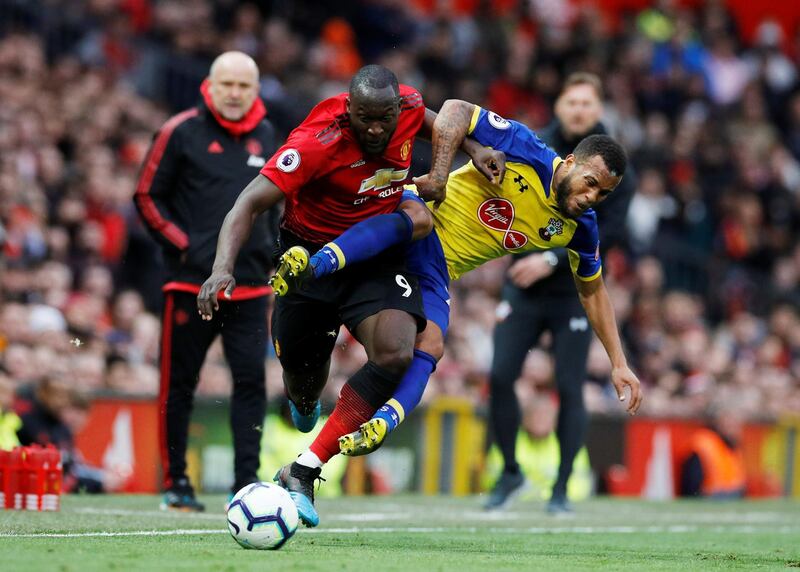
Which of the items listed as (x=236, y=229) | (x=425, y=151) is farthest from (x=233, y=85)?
(x=425, y=151)

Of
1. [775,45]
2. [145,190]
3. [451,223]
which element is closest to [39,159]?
[145,190]

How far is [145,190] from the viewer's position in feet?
27.5

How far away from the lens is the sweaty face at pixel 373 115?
21.4ft

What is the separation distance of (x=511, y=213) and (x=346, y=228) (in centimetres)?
96

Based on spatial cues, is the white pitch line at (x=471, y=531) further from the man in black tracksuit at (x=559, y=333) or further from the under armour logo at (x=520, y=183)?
the under armour logo at (x=520, y=183)

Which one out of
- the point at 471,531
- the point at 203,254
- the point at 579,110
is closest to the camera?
the point at 471,531

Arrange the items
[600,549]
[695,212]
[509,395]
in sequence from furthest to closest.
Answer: [695,212]
[509,395]
[600,549]

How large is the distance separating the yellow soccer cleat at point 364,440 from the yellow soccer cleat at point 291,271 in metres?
0.70

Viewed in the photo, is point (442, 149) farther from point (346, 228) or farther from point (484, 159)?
point (346, 228)

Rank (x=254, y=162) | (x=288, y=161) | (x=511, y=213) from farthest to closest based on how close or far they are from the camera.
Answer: (x=254, y=162) < (x=511, y=213) < (x=288, y=161)

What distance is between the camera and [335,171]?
6766mm

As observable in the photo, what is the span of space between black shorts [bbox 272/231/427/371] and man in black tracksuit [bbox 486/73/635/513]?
254cm

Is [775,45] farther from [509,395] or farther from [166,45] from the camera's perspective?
[509,395]

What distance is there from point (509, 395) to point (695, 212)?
34.4ft
